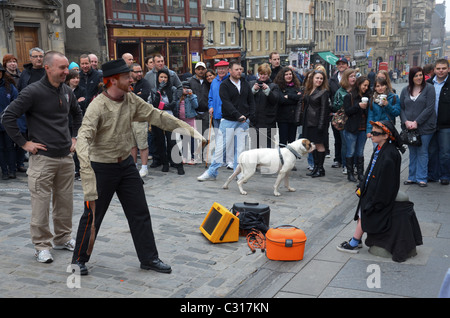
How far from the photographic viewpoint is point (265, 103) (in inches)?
401

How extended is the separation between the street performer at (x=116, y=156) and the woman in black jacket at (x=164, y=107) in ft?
15.5

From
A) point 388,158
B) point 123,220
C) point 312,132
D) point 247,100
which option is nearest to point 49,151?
point 123,220

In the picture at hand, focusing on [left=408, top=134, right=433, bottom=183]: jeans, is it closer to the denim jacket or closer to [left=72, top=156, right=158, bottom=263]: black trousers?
the denim jacket

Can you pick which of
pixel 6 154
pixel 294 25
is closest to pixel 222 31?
pixel 294 25

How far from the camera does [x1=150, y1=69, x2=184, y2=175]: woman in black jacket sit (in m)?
9.96

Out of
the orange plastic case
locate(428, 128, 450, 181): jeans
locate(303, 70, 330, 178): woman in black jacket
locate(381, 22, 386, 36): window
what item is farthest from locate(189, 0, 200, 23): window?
locate(381, 22, 386, 36): window

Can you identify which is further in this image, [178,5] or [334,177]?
[178,5]

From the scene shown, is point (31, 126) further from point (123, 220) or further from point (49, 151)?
point (123, 220)

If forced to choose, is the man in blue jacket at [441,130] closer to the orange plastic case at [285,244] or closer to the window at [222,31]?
the orange plastic case at [285,244]

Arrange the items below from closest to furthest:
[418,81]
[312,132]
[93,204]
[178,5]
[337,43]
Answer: [93,204], [418,81], [312,132], [178,5], [337,43]

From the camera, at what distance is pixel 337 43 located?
217ft

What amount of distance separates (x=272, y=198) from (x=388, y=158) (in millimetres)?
3090

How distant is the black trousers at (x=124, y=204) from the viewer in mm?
5062

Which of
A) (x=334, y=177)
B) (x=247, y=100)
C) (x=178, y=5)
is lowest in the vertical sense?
(x=334, y=177)
